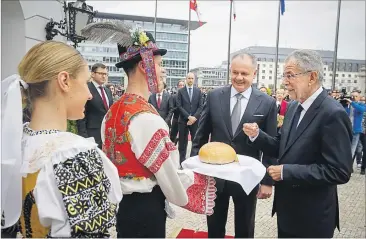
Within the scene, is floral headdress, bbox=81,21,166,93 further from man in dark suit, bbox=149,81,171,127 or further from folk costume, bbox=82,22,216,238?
man in dark suit, bbox=149,81,171,127

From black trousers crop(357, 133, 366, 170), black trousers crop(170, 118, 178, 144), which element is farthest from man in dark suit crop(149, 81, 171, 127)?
black trousers crop(357, 133, 366, 170)

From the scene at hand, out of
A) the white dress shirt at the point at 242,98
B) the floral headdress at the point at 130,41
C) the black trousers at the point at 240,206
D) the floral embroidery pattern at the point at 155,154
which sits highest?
the floral headdress at the point at 130,41

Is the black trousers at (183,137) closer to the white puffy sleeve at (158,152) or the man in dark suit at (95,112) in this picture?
the man in dark suit at (95,112)

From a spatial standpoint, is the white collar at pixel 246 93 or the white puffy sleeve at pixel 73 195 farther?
the white collar at pixel 246 93

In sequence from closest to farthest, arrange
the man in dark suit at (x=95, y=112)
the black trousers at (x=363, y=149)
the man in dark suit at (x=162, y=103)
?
the man in dark suit at (x=95, y=112) → the black trousers at (x=363, y=149) → the man in dark suit at (x=162, y=103)

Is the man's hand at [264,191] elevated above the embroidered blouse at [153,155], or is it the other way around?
the embroidered blouse at [153,155]

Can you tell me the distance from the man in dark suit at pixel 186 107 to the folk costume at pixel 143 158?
239 inches

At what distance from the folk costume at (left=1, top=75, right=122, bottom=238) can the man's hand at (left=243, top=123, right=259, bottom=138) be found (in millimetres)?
1476

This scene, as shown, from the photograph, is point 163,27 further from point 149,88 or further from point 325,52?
point 149,88

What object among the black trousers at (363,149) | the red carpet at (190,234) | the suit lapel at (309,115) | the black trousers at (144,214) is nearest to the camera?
the black trousers at (144,214)

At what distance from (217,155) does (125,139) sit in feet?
2.14

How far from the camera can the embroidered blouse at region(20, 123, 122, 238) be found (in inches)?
44.6

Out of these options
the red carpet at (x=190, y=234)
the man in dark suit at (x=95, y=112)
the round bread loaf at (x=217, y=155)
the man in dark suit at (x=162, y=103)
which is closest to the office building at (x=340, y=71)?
the man in dark suit at (x=162, y=103)

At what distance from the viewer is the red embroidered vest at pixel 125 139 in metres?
1.94
